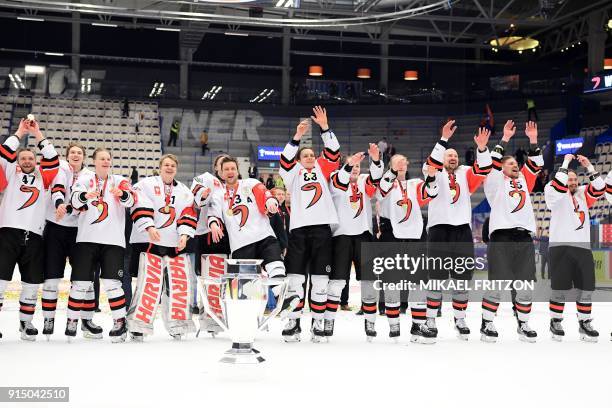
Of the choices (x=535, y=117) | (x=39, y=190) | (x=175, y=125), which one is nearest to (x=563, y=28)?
(x=535, y=117)

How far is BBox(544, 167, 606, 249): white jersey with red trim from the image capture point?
739cm

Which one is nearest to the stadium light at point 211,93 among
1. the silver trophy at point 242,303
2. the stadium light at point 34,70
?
the stadium light at point 34,70

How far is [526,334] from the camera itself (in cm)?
704

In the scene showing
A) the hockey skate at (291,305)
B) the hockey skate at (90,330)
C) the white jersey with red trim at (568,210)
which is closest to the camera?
the hockey skate at (291,305)

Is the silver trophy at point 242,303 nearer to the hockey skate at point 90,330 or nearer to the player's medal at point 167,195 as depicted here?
the player's medal at point 167,195

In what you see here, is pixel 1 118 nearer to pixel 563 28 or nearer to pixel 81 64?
pixel 81 64

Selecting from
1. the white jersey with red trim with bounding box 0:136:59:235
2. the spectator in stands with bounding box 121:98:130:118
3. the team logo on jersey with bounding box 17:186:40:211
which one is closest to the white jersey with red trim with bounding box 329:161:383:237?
the white jersey with red trim with bounding box 0:136:59:235

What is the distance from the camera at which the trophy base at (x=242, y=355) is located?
16.4 ft

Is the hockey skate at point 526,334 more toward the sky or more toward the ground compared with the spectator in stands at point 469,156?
more toward the ground

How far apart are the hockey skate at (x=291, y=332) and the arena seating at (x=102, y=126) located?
1843 cm

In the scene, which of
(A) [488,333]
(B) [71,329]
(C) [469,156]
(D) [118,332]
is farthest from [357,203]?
(C) [469,156]

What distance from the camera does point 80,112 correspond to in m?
26.0

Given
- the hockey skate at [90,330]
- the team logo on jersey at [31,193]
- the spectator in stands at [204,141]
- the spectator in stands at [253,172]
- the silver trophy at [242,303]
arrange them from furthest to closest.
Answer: the spectator in stands at [204,141] → the spectator in stands at [253,172] → the hockey skate at [90,330] → the team logo on jersey at [31,193] → the silver trophy at [242,303]

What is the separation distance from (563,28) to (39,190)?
23.7 metres
